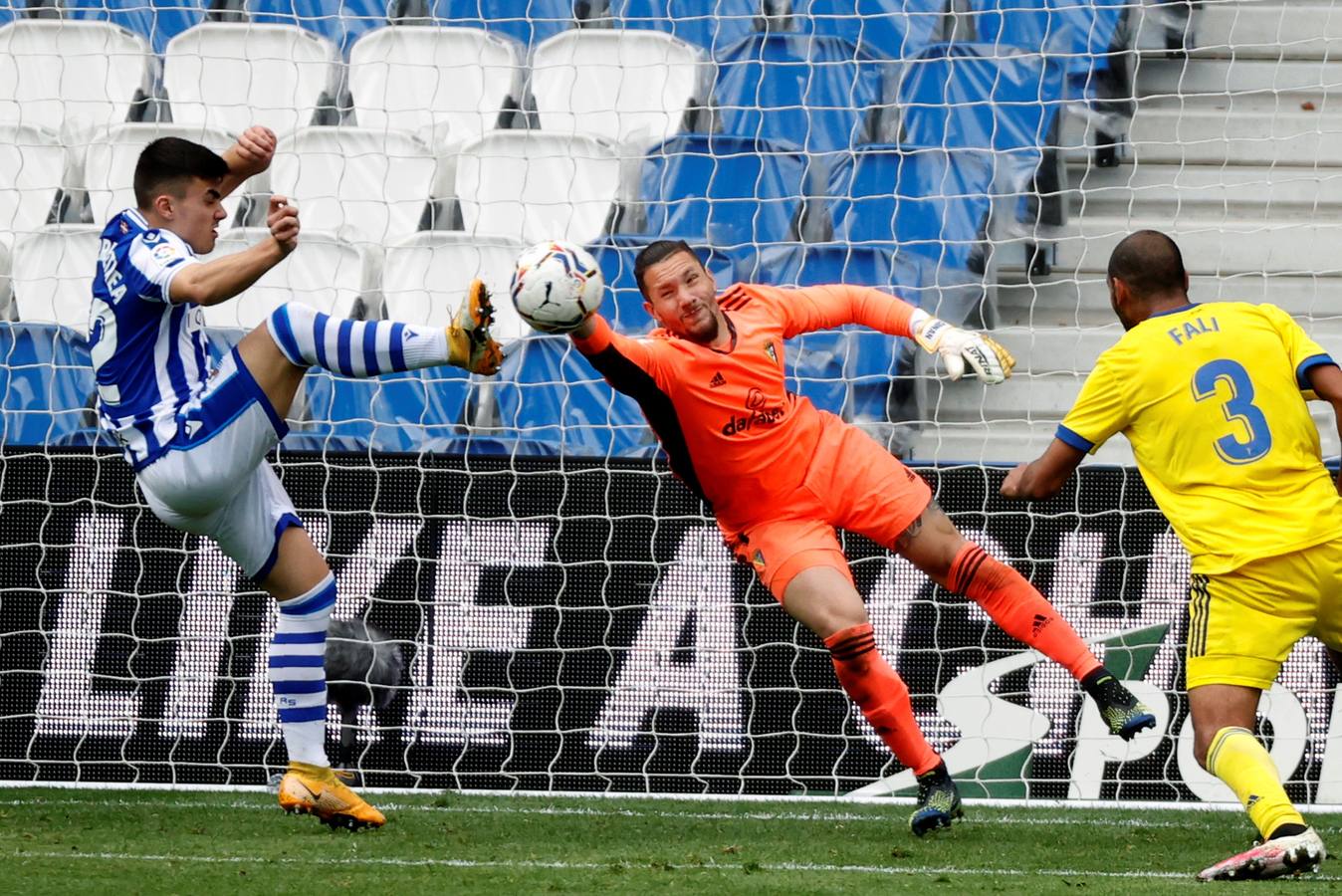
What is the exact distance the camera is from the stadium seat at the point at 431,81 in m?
7.86

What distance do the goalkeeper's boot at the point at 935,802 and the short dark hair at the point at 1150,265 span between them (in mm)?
1513

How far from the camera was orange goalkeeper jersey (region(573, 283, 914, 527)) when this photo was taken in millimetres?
5016

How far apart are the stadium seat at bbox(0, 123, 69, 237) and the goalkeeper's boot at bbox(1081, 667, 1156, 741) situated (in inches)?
208

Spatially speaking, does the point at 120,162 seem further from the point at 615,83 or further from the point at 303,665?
the point at 303,665

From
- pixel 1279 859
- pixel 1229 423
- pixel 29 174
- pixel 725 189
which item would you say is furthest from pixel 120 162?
pixel 1279 859

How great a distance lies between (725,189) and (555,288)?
3212 millimetres

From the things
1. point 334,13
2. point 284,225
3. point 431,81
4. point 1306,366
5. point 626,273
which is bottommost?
point 1306,366

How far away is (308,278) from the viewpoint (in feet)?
24.2

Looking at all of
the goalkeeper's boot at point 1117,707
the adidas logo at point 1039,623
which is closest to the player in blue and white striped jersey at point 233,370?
the adidas logo at point 1039,623

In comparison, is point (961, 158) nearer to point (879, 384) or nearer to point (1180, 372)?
point (879, 384)

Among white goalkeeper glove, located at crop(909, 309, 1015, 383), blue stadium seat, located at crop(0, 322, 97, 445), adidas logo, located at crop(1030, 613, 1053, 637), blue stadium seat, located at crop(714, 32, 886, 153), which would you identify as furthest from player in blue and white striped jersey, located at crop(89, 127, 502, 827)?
blue stadium seat, located at crop(714, 32, 886, 153)

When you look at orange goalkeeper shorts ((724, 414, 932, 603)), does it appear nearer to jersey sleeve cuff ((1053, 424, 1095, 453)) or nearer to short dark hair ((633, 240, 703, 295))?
short dark hair ((633, 240, 703, 295))

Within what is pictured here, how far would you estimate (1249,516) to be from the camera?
13.2 ft

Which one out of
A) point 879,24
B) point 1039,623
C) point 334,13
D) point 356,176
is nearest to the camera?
point 1039,623
